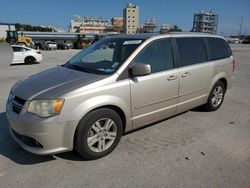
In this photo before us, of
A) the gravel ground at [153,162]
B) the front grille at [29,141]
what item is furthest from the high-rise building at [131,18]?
the front grille at [29,141]

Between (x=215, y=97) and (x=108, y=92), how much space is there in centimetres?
309

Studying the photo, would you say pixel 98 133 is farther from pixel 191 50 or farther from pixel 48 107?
pixel 191 50

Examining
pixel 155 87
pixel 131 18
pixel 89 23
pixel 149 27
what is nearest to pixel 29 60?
pixel 155 87

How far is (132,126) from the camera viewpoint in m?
3.52

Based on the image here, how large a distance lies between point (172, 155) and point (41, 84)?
2.15 metres

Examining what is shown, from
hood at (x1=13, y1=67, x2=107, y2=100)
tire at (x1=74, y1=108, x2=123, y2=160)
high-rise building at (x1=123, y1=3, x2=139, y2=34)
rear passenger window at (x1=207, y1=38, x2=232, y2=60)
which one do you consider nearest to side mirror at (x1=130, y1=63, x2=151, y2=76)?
hood at (x1=13, y1=67, x2=107, y2=100)

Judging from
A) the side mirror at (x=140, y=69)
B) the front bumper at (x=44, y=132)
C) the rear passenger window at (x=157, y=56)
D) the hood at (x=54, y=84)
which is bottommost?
the front bumper at (x=44, y=132)

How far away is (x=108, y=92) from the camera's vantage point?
306cm

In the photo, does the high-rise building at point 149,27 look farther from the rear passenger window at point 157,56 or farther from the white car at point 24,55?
the white car at point 24,55

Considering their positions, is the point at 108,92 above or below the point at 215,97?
above

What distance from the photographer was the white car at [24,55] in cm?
1458

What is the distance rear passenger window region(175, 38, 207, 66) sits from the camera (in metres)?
4.08

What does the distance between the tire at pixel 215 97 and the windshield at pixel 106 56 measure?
7.59 feet

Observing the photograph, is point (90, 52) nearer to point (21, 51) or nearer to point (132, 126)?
point (132, 126)
